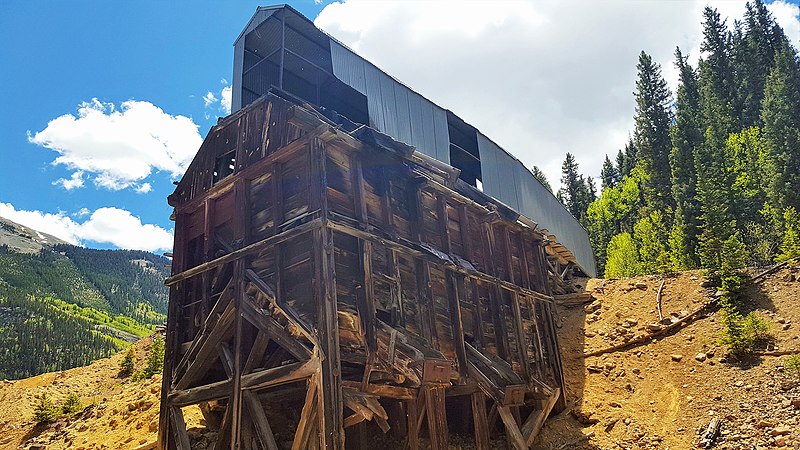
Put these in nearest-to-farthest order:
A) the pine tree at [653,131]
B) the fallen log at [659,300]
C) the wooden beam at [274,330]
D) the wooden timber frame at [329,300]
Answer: the wooden beam at [274,330] → the wooden timber frame at [329,300] → the fallen log at [659,300] → the pine tree at [653,131]

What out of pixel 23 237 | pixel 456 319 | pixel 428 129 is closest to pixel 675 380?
pixel 456 319

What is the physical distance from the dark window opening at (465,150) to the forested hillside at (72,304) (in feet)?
187

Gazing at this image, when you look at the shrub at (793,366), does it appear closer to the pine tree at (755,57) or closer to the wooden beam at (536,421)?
the wooden beam at (536,421)

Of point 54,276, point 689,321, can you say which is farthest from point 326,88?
point 54,276

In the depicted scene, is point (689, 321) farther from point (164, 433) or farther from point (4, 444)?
point (4, 444)

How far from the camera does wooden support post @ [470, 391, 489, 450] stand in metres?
12.4

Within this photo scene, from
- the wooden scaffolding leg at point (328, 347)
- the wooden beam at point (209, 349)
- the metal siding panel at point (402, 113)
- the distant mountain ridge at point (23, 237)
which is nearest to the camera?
the wooden scaffolding leg at point (328, 347)

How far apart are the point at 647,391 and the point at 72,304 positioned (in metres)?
106

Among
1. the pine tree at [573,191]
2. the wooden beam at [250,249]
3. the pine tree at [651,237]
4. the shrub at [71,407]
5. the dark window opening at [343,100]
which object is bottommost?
the shrub at [71,407]

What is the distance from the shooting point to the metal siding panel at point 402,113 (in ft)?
54.3

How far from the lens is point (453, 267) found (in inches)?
513

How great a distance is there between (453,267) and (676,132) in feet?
129

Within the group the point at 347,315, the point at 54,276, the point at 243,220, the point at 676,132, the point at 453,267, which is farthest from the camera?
the point at 54,276

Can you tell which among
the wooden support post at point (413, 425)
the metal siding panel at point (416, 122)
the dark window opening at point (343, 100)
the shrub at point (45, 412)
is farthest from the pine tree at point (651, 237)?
the shrub at point (45, 412)
